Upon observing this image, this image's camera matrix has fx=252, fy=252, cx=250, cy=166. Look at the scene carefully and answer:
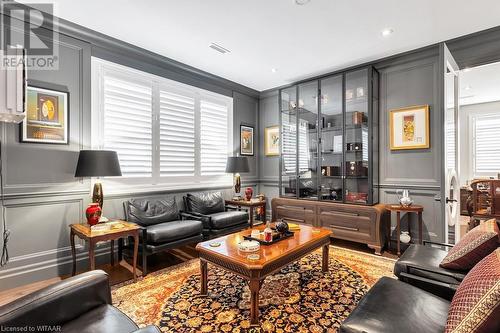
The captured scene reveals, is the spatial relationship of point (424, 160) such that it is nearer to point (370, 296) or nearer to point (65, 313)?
point (370, 296)

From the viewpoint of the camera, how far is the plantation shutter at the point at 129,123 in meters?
3.42

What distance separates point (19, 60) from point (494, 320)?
257 cm

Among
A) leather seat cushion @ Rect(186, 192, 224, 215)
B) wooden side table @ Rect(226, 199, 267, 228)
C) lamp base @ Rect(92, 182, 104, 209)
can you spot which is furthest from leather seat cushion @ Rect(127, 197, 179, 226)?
wooden side table @ Rect(226, 199, 267, 228)

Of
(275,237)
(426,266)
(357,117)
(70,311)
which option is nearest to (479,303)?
(426,266)

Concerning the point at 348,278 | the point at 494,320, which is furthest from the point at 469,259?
the point at 348,278

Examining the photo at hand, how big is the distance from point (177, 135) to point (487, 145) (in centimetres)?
751

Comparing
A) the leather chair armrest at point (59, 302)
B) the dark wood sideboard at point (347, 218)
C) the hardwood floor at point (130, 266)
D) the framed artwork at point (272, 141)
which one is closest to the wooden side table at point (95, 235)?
the hardwood floor at point (130, 266)

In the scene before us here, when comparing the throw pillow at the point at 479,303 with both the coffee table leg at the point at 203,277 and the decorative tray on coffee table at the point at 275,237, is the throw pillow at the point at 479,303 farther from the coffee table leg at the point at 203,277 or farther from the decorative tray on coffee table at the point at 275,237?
the coffee table leg at the point at 203,277

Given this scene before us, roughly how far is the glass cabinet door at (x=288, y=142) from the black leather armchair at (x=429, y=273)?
105 inches

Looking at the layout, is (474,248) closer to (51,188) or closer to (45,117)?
(51,188)

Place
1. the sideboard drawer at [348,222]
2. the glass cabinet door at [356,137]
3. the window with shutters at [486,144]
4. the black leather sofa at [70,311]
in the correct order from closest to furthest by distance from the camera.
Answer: the black leather sofa at [70,311] → the sideboard drawer at [348,222] → the glass cabinet door at [356,137] → the window with shutters at [486,144]

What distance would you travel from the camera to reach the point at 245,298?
241 centimetres

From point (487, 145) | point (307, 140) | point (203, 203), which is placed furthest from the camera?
point (487, 145)

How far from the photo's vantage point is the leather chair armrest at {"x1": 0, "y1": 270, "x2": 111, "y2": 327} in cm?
125
